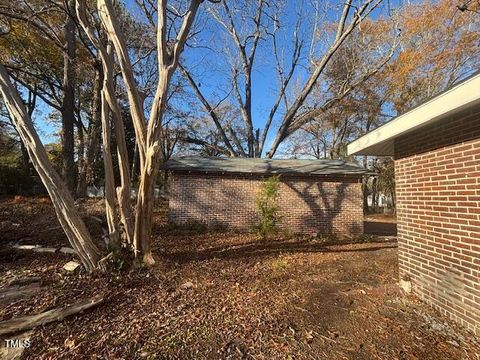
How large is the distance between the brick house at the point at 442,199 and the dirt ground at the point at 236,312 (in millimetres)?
362

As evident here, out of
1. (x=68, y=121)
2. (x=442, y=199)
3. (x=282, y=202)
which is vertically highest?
(x=68, y=121)

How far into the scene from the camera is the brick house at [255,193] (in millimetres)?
10797

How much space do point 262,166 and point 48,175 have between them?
8.37 m

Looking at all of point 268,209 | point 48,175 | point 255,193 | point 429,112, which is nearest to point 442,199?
point 429,112

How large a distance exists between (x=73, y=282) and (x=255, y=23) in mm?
15975

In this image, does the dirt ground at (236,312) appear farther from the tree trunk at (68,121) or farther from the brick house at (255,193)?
the tree trunk at (68,121)

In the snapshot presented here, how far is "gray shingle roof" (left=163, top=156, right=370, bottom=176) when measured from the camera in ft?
36.0

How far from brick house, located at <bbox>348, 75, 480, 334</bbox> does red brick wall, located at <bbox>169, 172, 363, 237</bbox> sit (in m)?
6.50

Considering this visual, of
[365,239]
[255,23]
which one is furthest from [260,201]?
[255,23]

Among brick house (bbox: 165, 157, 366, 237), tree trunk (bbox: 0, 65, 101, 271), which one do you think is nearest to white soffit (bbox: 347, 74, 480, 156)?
tree trunk (bbox: 0, 65, 101, 271)

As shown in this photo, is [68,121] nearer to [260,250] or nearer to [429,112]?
[260,250]

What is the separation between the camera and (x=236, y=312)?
3.54 metres

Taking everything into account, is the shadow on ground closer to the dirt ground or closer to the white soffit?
the dirt ground

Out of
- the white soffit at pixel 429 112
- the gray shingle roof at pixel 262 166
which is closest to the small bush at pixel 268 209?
the gray shingle roof at pixel 262 166
